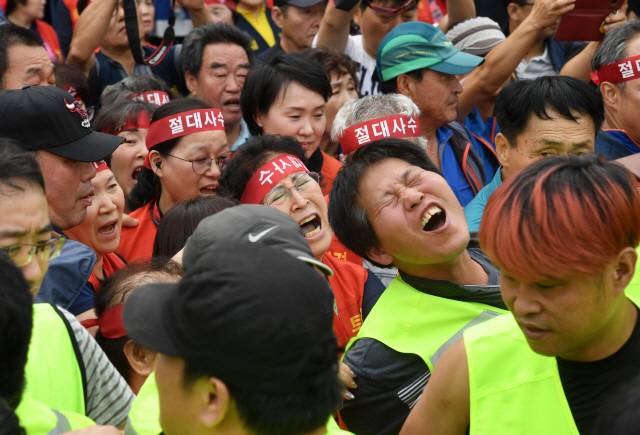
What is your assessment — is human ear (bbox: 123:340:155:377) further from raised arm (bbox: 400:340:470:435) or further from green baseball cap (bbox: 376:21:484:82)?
green baseball cap (bbox: 376:21:484:82)

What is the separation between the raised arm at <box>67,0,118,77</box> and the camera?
463cm

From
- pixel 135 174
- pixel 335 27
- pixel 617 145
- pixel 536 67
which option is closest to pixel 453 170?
pixel 617 145

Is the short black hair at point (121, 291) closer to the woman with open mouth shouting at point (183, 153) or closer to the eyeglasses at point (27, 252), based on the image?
the eyeglasses at point (27, 252)

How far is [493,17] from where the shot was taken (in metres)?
6.32

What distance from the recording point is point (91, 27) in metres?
4.64

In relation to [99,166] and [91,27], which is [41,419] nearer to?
[99,166]

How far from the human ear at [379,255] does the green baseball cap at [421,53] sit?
2209 millimetres

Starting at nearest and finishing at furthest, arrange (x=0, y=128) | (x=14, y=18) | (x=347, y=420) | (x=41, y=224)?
(x=41, y=224) < (x=347, y=420) < (x=0, y=128) < (x=14, y=18)

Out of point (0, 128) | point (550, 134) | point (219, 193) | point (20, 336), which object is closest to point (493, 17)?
point (550, 134)

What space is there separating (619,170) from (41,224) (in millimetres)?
1596

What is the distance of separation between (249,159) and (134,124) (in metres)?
1.20

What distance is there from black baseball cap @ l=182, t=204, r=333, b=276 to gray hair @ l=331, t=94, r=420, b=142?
2517 mm

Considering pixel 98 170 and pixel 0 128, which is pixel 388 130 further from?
pixel 0 128

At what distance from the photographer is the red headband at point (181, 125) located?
12.6 ft
